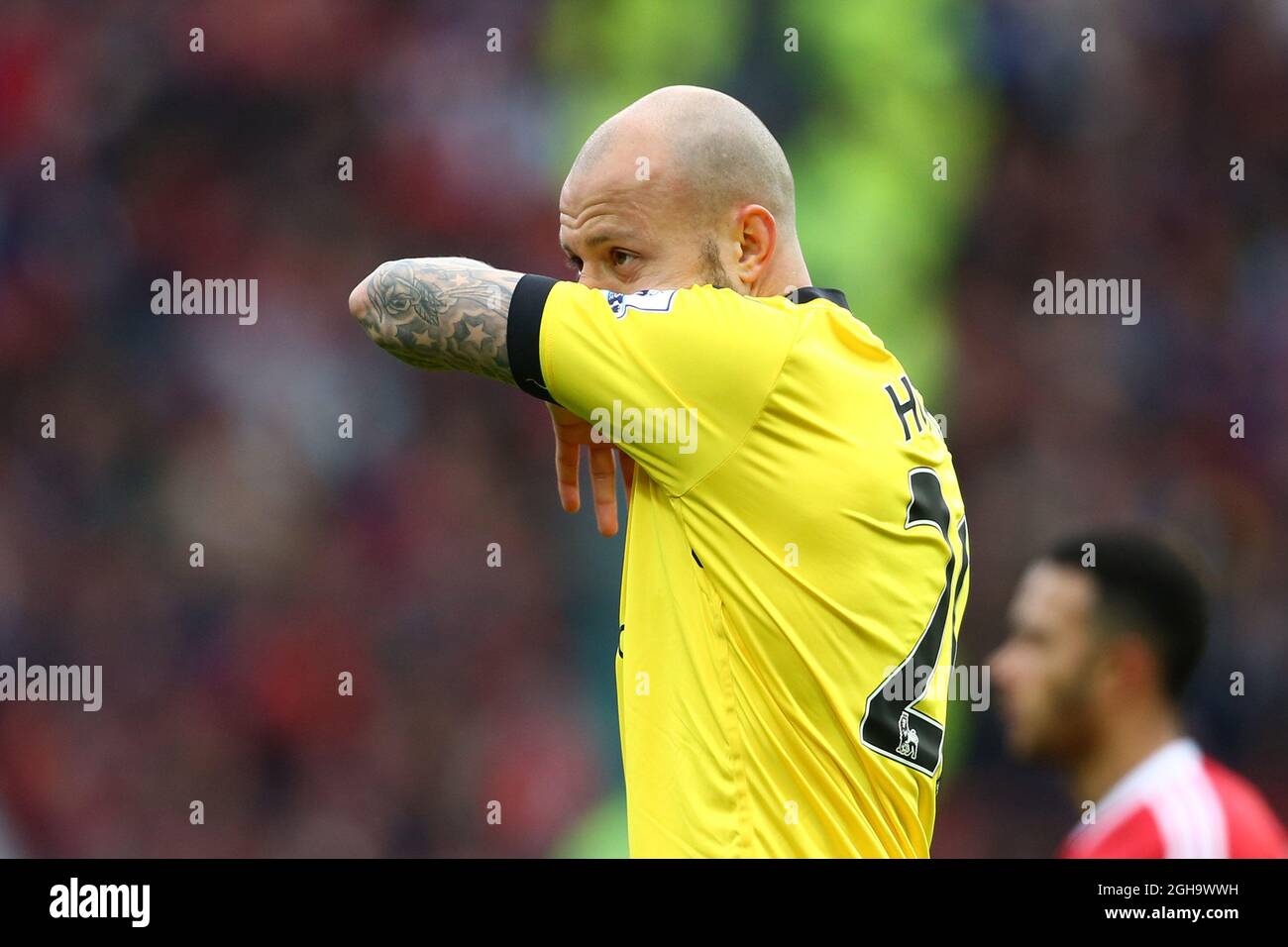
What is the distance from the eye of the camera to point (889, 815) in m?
2.66

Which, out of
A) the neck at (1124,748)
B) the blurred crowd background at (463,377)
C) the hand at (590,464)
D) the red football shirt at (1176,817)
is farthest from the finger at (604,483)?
the blurred crowd background at (463,377)

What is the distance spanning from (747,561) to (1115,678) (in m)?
1.56

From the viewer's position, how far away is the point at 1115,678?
12.3 ft

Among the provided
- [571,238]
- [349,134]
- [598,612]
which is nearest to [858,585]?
[571,238]

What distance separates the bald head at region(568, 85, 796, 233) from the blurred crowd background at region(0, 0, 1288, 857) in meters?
4.28

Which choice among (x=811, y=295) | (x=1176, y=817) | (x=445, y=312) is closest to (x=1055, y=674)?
(x=1176, y=817)

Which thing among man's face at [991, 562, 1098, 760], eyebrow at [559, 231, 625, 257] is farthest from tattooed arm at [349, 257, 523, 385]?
man's face at [991, 562, 1098, 760]

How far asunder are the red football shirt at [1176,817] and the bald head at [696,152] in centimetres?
165

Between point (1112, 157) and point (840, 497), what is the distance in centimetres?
563

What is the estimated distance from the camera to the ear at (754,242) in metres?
2.75

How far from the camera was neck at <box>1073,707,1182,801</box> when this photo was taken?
3709 mm

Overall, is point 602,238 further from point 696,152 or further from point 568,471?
point 568,471

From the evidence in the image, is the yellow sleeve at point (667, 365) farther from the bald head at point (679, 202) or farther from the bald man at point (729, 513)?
the bald head at point (679, 202)

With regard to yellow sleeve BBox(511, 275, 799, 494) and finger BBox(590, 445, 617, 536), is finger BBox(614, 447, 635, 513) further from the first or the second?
yellow sleeve BBox(511, 275, 799, 494)
